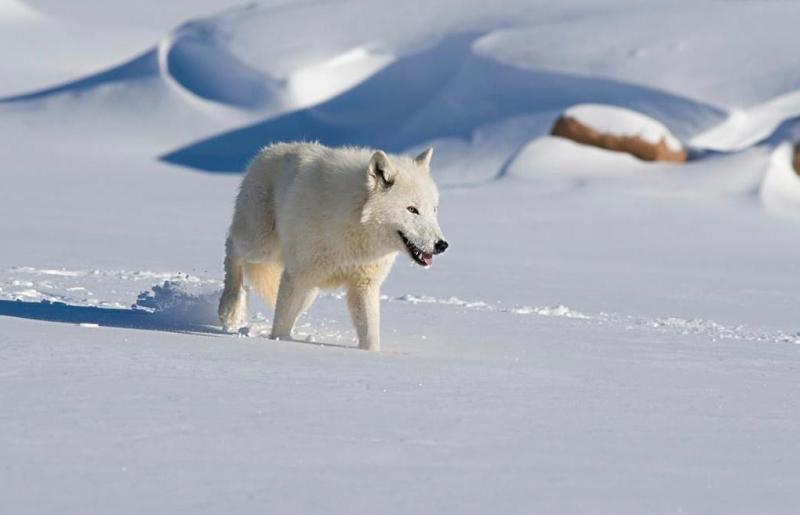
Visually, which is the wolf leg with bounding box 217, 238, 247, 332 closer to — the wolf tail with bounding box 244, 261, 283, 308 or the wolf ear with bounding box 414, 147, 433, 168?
the wolf tail with bounding box 244, 261, 283, 308

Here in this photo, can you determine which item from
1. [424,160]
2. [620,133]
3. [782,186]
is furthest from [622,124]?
[424,160]

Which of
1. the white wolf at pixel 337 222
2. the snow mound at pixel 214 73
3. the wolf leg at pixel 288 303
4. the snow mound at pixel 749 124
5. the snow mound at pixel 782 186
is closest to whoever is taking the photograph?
the white wolf at pixel 337 222

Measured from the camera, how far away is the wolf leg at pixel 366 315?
21.5 feet

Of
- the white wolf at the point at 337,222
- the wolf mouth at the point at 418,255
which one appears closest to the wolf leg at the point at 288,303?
the white wolf at the point at 337,222

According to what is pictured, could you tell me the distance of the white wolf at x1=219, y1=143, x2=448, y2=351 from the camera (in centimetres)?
625

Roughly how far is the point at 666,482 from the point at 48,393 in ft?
6.87

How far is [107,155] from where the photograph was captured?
26297mm

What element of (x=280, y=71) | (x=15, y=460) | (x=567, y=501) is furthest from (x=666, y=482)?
(x=280, y=71)

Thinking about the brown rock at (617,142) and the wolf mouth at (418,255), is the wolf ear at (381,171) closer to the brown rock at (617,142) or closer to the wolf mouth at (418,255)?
the wolf mouth at (418,255)

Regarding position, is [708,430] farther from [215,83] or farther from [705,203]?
[215,83]

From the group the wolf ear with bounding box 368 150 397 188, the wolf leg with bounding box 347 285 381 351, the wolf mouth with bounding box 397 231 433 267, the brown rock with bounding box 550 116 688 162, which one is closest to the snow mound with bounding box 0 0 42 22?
the brown rock with bounding box 550 116 688 162

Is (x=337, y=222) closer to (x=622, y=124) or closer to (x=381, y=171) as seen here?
(x=381, y=171)

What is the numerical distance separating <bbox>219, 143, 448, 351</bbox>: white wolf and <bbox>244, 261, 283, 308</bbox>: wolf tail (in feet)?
0.44

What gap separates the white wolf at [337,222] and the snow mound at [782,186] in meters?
12.8
